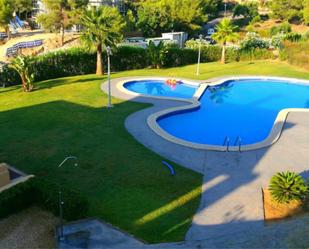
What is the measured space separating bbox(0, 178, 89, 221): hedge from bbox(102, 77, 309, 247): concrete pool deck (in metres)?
3.58

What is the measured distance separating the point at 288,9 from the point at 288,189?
82.6m

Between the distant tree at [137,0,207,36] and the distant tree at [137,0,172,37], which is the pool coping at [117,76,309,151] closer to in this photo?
the distant tree at [137,0,172,37]

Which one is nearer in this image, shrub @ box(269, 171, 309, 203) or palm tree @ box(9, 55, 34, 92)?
shrub @ box(269, 171, 309, 203)

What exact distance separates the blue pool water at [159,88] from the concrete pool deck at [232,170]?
328 inches

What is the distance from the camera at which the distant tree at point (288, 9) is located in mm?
83500

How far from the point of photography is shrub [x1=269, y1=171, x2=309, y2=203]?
12805 mm

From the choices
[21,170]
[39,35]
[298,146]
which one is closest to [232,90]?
[298,146]

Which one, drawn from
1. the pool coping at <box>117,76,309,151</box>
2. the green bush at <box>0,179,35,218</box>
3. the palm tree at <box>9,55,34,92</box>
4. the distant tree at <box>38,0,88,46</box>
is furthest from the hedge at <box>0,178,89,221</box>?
the distant tree at <box>38,0,88,46</box>

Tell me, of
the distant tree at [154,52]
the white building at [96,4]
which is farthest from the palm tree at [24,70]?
the white building at [96,4]

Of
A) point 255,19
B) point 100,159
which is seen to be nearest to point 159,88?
point 100,159

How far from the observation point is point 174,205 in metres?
12.7

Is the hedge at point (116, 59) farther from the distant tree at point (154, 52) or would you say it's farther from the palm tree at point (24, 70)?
the palm tree at point (24, 70)

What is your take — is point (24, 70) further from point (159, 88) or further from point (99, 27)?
point (159, 88)

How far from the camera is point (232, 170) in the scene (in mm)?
15750
